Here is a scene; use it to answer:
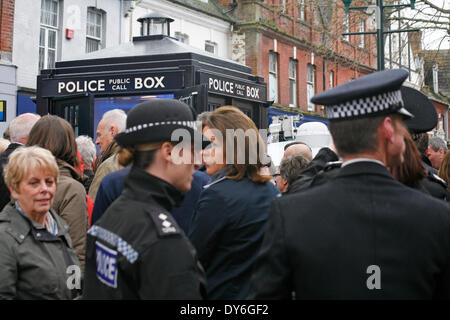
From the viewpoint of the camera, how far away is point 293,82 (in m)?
26.7

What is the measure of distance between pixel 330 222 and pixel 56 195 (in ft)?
7.77

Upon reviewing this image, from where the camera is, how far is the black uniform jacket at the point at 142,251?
6.53 ft

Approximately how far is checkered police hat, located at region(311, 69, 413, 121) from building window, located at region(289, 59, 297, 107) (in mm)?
24425

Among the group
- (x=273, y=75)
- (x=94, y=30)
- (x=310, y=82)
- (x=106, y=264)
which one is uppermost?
(x=310, y=82)

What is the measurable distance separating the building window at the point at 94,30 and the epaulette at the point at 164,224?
16.2 m

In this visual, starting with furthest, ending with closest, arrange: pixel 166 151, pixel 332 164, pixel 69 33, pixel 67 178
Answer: pixel 69 33 < pixel 67 178 < pixel 332 164 < pixel 166 151

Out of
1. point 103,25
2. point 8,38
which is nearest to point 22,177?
point 8,38

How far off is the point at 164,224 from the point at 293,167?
120 inches

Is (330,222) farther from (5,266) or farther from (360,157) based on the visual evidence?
(5,266)

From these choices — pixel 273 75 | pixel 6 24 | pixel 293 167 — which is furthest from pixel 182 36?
pixel 293 167

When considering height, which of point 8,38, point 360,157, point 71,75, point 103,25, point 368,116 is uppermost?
point 103,25

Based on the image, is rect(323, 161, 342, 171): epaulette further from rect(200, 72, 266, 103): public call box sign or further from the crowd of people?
rect(200, 72, 266, 103): public call box sign

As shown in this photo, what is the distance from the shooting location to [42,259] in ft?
10.2

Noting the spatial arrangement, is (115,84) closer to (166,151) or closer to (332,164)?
(332,164)
